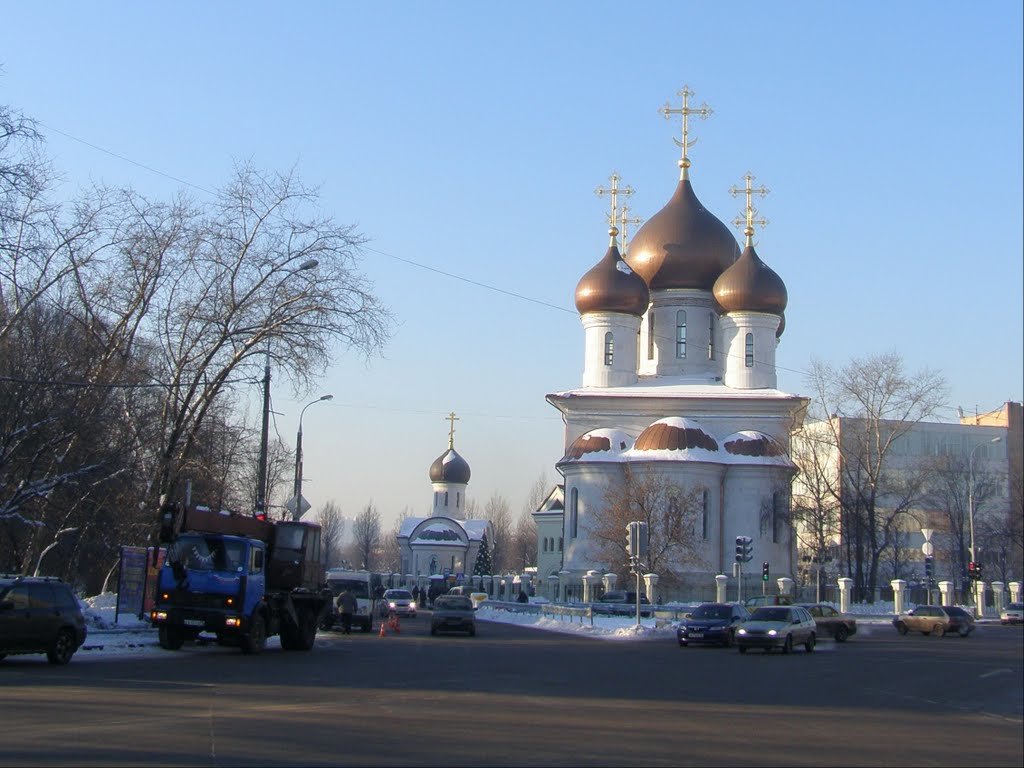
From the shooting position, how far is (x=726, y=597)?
54.2 meters

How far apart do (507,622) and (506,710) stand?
32569 millimetres

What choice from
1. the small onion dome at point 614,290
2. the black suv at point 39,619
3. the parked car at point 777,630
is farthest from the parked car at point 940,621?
the small onion dome at point 614,290

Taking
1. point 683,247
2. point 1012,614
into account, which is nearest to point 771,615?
point 1012,614

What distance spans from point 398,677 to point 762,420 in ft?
145

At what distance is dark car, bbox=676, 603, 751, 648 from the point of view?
29.0 metres

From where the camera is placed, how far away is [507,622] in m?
45.9

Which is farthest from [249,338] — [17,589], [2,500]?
[17,589]

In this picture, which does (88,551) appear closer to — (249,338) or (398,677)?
(249,338)

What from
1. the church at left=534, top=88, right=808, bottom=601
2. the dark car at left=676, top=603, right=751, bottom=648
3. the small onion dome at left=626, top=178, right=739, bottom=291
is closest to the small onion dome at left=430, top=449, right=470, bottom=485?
the church at left=534, top=88, right=808, bottom=601

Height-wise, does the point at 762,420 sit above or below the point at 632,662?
above

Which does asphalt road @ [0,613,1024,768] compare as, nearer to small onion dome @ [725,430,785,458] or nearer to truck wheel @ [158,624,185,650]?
truck wheel @ [158,624,185,650]

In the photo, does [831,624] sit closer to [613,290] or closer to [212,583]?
[212,583]

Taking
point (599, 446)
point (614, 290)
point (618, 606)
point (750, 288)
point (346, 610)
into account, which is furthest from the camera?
point (614, 290)

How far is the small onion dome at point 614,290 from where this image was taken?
6144 cm
